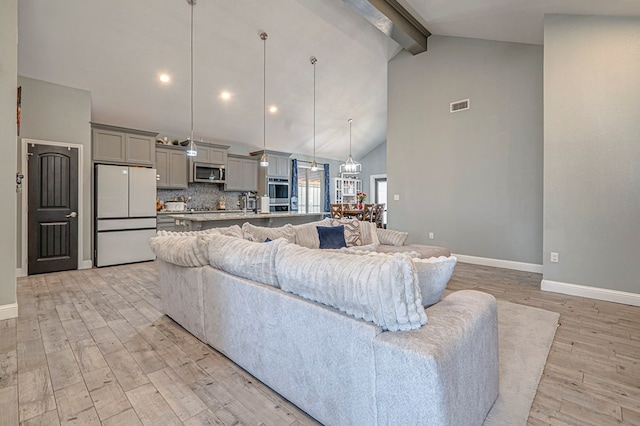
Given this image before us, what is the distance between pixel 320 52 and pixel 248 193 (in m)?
4.01

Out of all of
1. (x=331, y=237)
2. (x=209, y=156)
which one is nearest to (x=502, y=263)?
(x=331, y=237)

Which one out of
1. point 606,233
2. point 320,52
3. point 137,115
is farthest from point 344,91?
point 606,233

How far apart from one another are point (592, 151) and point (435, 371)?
12.3 feet

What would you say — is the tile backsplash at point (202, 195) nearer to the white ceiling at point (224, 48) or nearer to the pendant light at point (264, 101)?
the white ceiling at point (224, 48)

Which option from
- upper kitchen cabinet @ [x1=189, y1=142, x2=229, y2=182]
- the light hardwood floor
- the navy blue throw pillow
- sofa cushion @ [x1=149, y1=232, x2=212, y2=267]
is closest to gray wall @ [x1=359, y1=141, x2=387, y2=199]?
upper kitchen cabinet @ [x1=189, y1=142, x2=229, y2=182]

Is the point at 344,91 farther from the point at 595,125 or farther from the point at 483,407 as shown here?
the point at 483,407

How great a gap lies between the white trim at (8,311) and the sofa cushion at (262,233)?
2298 millimetres

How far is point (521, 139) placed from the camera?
4.78 m

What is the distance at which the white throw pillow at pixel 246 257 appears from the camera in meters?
1.83

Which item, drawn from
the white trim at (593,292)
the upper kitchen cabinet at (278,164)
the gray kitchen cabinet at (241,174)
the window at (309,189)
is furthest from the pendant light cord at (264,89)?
the white trim at (593,292)

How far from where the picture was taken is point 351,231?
14.3 feet

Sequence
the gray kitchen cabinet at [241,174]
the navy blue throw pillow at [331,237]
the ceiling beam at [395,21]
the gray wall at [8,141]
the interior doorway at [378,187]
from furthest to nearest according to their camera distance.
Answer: the interior doorway at [378,187]
the gray kitchen cabinet at [241,174]
the ceiling beam at [395,21]
the navy blue throw pillow at [331,237]
the gray wall at [8,141]

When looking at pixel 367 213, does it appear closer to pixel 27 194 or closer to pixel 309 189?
pixel 309 189

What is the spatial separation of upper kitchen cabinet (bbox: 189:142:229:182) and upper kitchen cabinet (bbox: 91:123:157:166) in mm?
952
